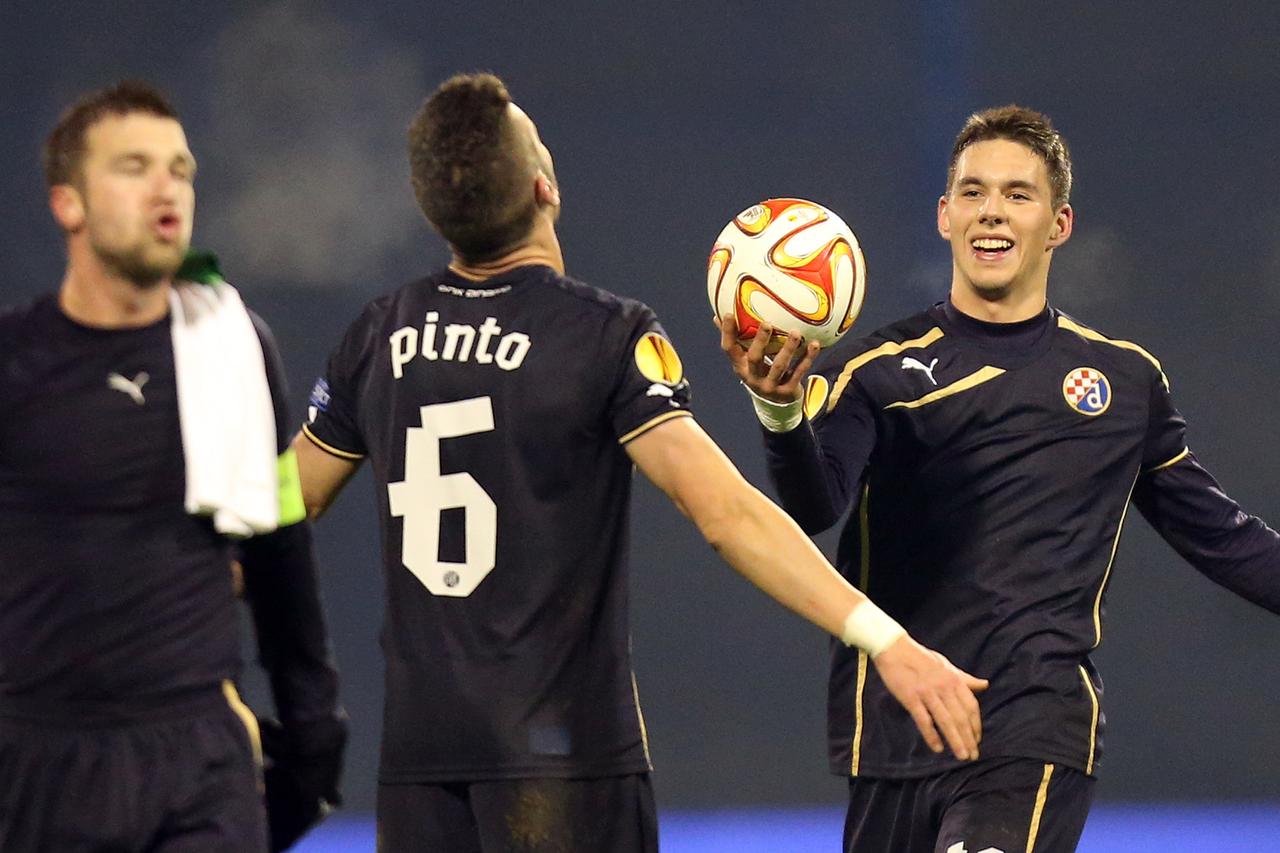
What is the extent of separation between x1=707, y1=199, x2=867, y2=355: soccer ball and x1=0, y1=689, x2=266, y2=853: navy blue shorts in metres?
1.68

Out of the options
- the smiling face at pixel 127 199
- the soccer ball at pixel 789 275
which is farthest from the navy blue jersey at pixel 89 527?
the soccer ball at pixel 789 275

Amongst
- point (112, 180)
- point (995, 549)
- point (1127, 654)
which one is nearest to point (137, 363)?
point (112, 180)

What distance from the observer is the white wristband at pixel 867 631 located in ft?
10.8

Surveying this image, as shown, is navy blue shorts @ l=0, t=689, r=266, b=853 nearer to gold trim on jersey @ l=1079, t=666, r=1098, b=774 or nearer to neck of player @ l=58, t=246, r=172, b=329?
neck of player @ l=58, t=246, r=172, b=329

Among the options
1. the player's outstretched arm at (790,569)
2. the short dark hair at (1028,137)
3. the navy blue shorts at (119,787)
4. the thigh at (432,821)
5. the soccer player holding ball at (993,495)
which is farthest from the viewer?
the short dark hair at (1028,137)

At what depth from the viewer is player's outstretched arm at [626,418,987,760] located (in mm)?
3248

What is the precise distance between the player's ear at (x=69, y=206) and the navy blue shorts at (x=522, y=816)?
111 centimetres

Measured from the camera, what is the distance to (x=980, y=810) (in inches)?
158

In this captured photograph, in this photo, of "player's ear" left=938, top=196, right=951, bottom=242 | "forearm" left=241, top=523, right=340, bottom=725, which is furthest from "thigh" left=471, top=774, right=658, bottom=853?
"player's ear" left=938, top=196, right=951, bottom=242

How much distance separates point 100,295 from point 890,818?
2.10 m

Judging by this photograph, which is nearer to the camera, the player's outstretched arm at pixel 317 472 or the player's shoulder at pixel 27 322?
the player's shoulder at pixel 27 322

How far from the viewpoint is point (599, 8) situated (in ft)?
30.0

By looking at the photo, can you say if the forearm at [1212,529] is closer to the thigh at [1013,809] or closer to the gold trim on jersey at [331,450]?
the thigh at [1013,809]

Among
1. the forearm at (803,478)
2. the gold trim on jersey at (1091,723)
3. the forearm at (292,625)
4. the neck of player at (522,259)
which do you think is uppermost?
the neck of player at (522,259)
